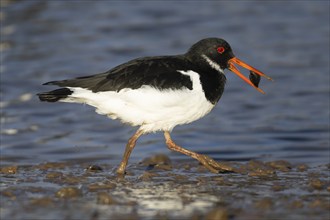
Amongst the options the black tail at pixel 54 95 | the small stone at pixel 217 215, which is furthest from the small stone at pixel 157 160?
the small stone at pixel 217 215

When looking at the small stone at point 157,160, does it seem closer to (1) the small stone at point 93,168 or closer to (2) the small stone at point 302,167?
(1) the small stone at point 93,168

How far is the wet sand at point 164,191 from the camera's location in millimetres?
5559

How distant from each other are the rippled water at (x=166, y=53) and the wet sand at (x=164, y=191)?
28.8 inches

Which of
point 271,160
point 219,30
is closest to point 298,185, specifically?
point 271,160

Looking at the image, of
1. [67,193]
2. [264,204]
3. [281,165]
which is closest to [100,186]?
[67,193]

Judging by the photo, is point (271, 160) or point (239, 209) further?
point (271, 160)

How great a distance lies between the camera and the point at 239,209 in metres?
5.68

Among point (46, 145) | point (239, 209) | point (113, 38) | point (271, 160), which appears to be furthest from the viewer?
point (113, 38)

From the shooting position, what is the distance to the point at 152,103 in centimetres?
675

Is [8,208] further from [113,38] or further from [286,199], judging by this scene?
[113,38]

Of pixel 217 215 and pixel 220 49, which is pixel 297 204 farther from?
pixel 220 49

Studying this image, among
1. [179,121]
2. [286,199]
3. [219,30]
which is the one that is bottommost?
[286,199]

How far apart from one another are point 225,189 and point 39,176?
1.76 meters

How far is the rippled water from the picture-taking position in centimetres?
880
